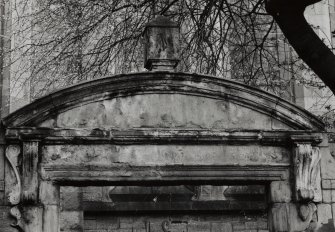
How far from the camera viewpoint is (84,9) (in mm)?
15328

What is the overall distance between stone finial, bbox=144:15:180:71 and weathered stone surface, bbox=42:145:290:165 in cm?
101

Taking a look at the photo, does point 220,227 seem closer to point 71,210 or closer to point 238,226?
point 238,226

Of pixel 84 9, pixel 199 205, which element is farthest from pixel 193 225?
pixel 84 9

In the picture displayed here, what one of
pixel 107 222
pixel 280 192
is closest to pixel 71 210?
pixel 107 222

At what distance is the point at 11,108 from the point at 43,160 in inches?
347

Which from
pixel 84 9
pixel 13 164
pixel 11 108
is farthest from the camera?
pixel 11 108

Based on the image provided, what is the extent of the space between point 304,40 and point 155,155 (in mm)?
2069

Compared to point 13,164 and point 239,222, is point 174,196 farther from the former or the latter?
point 13,164

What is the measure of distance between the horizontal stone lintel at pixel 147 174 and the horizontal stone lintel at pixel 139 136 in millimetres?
286

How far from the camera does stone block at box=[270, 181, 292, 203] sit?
401 inches

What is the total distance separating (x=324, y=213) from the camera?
10273 mm

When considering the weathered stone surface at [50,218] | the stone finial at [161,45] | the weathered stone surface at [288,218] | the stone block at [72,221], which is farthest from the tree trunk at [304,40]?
the stone block at [72,221]

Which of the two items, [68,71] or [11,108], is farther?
[11,108]

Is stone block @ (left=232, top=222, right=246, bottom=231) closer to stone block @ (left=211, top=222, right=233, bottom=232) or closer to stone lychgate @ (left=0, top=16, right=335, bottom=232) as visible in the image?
stone block @ (left=211, top=222, right=233, bottom=232)
